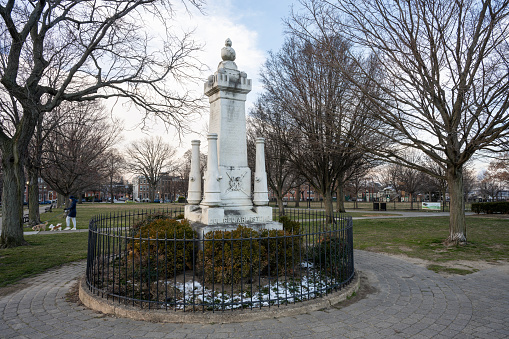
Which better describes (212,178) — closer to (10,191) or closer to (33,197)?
(10,191)

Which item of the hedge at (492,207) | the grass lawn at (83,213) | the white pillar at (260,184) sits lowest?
the grass lawn at (83,213)

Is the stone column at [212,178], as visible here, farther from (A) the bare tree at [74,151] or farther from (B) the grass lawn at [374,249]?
(A) the bare tree at [74,151]

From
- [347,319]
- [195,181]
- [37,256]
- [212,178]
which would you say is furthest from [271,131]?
[347,319]

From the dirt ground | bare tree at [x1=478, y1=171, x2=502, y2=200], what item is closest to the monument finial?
the dirt ground

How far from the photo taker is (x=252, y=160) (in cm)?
2480

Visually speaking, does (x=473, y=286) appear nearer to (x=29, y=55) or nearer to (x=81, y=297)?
(x=81, y=297)

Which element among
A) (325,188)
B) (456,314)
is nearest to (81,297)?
(456,314)

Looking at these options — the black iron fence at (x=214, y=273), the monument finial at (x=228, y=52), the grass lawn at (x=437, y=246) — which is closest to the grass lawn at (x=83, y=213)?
the black iron fence at (x=214, y=273)

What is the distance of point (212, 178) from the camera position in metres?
7.27

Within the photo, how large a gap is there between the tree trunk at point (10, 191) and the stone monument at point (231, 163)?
6745 millimetres

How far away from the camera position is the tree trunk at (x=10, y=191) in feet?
34.7

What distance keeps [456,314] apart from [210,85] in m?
7.03

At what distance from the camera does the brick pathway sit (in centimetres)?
422

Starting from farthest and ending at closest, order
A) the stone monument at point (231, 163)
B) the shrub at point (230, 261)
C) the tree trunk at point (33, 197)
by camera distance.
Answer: the tree trunk at point (33, 197) → the stone monument at point (231, 163) → the shrub at point (230, 261)
